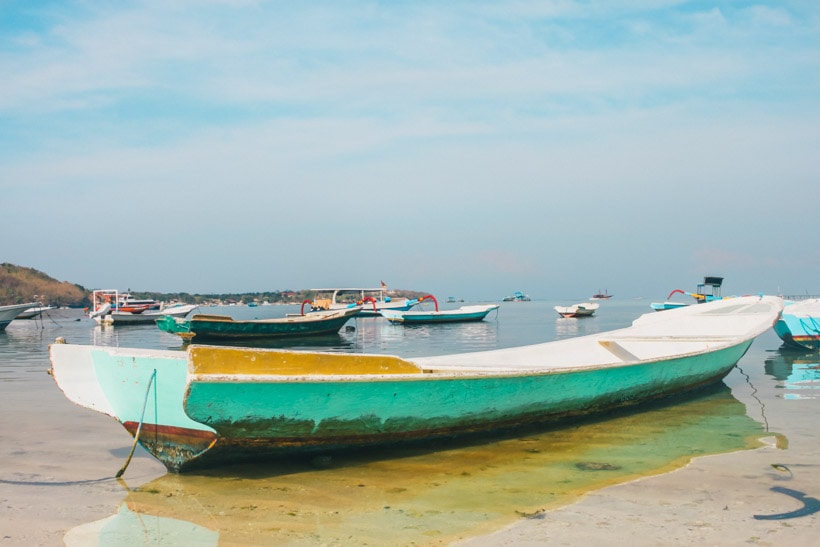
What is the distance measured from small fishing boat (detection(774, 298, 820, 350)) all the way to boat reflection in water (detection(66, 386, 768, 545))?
11264mm

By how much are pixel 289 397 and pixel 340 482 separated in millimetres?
916

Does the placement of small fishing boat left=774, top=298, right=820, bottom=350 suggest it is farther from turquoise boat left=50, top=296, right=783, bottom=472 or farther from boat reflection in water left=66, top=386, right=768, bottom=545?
turquoise boat left=50, top=296, right=783, bottom=472

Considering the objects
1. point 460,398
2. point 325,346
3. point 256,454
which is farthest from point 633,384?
point 325,346

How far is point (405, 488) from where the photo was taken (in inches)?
234

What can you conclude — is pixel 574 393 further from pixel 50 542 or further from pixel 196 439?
pixel 50 542

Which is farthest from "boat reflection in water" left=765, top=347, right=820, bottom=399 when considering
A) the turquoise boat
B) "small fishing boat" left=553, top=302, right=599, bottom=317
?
"small fishing boat" left=553, top=302, right=599, bottom=317

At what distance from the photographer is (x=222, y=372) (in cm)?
621

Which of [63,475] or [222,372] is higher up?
[222,372]

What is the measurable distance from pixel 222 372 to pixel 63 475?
190 centimetres

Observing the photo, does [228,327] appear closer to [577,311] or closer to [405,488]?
[405,488]

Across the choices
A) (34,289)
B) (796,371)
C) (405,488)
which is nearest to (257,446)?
(405,488)

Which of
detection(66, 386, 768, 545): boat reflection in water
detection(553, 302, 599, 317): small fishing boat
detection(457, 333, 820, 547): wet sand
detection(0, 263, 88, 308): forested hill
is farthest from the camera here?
detection(0, 263, 88, 308): forested hill

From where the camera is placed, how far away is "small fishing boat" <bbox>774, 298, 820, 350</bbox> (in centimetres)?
1770

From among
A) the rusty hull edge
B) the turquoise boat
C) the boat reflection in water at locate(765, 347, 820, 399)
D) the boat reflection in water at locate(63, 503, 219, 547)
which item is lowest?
the boat reflection in water at locate(63, 503, 219, 547)
